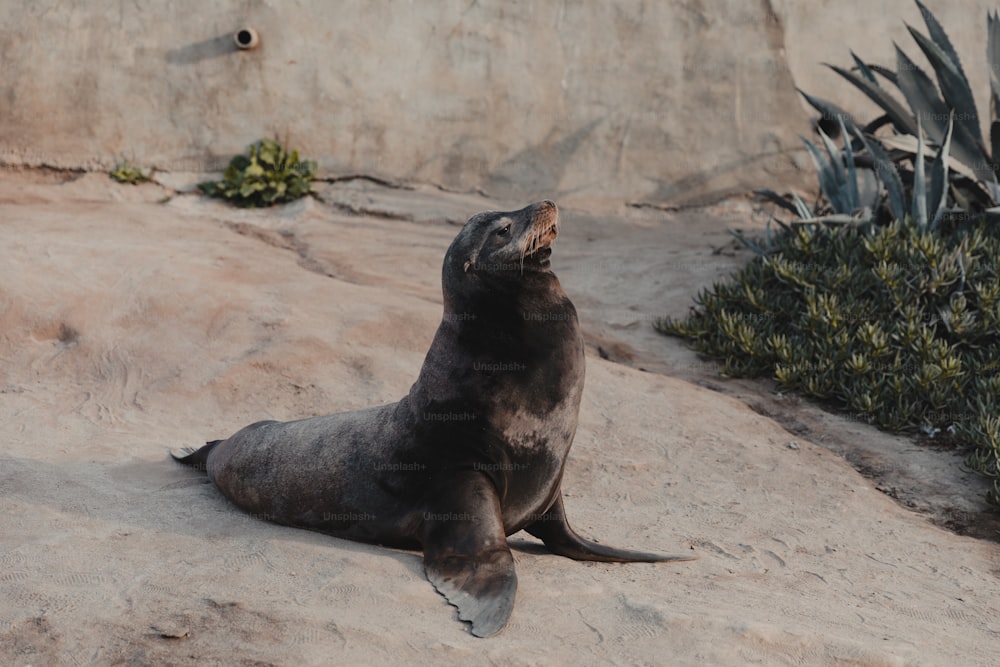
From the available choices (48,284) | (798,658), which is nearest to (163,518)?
(798,658)

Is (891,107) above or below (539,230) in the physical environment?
above

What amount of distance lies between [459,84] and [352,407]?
6.03 meters

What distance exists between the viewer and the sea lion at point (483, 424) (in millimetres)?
4352

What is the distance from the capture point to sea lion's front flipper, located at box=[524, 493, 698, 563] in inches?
183

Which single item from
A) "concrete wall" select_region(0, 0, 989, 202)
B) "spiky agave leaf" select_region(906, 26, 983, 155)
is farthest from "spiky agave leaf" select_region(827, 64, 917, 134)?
"concrete wall" select_region(0, 0, 989, 202)

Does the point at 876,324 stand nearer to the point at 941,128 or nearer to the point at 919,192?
the point at 919,192

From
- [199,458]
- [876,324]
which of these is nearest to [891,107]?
[876,324]

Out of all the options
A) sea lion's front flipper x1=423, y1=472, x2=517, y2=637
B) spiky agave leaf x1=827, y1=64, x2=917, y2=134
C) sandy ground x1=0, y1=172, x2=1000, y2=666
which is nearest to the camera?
sandy ground x1=0, y1=172, x2=1000, y2=666

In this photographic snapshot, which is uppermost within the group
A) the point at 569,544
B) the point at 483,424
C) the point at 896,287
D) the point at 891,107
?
the point at 891,107

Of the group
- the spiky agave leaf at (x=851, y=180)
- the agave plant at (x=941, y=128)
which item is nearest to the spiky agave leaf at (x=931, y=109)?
the agave plant at (x=941, y=128)

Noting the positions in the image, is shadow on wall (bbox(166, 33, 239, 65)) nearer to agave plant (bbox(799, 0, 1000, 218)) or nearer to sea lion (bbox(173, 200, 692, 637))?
agave plant (bbox(799, 0, 1000, 218))

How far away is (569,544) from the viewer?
4.67 metres

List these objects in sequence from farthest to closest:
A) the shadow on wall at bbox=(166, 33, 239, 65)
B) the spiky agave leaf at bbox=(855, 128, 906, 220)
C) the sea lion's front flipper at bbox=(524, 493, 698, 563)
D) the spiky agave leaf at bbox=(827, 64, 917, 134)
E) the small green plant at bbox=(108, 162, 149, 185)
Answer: the shadow on wall at bbox=(166, 33, 239, 65)
the small green plant at bbox=(108, 162, 149, 185)
the spiky agave leaf at bbox=(827, 64, 917, 134)
the spiky agave leaf at bbox=(855, 128, 906, 220)
the sea lion's front flipper at bbox=(524, 493, 698, 563)

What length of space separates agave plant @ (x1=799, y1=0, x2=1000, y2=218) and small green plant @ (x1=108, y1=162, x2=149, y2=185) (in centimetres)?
664
